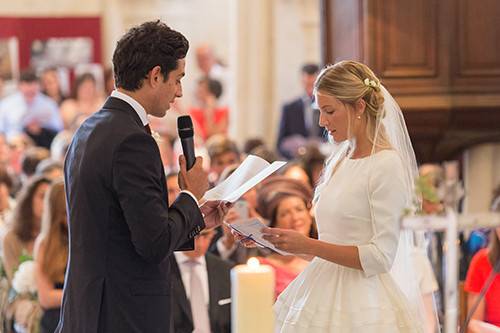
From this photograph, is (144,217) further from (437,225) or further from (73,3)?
(73,3)

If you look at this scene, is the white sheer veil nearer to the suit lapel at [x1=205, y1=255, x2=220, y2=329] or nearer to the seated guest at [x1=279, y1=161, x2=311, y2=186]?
the suit lapel at [x1=205, y1=255, x2=220, y2=329]

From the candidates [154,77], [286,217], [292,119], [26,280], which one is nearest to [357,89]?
[154,77]

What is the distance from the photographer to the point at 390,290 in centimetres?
375

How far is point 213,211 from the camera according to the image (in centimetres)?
377

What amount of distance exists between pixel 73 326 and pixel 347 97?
114 centimetres

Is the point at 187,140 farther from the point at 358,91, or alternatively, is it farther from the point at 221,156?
the point at 221,156

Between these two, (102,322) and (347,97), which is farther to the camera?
(347,97)

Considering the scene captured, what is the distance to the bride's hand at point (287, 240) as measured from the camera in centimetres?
362

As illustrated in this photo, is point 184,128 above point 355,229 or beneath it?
above

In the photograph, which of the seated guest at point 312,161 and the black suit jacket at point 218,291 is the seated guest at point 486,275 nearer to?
the black suit jacket at point 218,291

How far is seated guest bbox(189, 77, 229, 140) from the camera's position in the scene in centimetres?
1158

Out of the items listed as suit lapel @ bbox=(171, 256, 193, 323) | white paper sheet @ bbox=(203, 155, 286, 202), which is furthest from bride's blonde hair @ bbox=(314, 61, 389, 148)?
suit lapel @ bbox=(171, 256, 193, 323)

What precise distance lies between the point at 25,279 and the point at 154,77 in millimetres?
2360

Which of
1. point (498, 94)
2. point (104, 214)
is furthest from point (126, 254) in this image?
point (498, 94)
